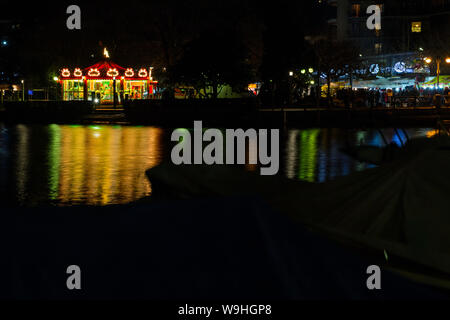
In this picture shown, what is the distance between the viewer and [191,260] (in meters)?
3.63

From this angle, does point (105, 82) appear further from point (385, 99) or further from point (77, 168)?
point (77, 168)

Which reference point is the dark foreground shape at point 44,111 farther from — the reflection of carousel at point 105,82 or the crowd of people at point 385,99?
the crowd of people at point 385,99

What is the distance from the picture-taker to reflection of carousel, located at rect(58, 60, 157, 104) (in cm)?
5234

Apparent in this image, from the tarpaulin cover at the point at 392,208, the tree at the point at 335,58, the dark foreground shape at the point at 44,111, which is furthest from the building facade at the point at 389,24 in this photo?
the tarpaulin cover at the point at 392,208

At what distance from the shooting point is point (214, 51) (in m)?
40.2

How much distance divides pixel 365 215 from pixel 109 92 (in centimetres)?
5465

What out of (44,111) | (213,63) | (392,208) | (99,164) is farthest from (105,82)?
(392,208)

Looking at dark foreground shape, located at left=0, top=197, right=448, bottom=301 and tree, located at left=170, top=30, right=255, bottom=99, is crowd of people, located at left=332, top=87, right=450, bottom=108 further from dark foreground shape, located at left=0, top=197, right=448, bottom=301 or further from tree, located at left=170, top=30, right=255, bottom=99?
dark foreground shape, located at left=0, top=197, right=448, bottom=301

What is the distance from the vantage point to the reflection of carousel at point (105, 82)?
52.3m

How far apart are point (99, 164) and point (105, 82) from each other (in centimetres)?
4078

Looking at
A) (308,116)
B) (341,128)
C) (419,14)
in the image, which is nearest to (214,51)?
(308,116)

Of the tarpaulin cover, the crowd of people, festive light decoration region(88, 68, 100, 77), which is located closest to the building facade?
the crowd of people

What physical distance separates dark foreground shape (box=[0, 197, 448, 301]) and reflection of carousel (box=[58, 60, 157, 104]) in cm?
4540
